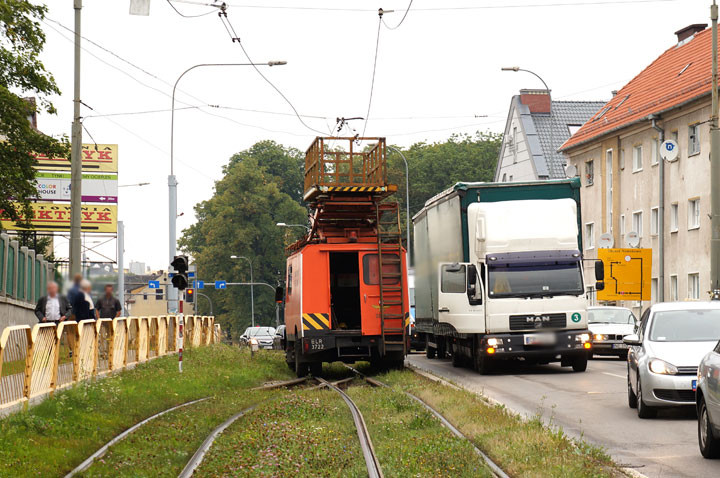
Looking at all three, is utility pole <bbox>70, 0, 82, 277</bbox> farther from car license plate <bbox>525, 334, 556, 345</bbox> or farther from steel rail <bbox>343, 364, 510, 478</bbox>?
car license plate <bbox>525, 334, 556, 345</bbox>

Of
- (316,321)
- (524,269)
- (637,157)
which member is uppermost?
(637,157)

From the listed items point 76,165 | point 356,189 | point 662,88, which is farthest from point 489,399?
point 662,88

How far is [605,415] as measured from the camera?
14.5 m

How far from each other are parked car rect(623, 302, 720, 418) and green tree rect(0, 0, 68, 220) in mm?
21621

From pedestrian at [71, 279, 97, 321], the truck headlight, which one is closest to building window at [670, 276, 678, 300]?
the truck headlight

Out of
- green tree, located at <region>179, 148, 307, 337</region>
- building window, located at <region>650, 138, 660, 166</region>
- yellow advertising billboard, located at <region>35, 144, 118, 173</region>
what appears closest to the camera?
building window, located at <region>650, 138, 660, 166</region>

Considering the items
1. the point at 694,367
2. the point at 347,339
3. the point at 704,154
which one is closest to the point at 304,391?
the point at 347,339

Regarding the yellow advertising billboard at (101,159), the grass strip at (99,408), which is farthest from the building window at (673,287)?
the yellow advertising billboard at (101,159)

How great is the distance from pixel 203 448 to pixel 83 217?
156ft

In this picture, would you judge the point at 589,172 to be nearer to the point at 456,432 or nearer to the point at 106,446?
the point at 456,432

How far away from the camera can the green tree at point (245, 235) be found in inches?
3268

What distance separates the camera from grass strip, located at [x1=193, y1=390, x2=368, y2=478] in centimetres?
1010

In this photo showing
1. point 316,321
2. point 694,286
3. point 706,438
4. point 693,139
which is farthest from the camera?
point 693,139

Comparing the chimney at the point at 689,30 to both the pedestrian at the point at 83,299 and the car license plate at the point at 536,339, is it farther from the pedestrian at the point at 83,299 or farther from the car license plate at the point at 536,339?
the pedestrian at the point at 83,299
